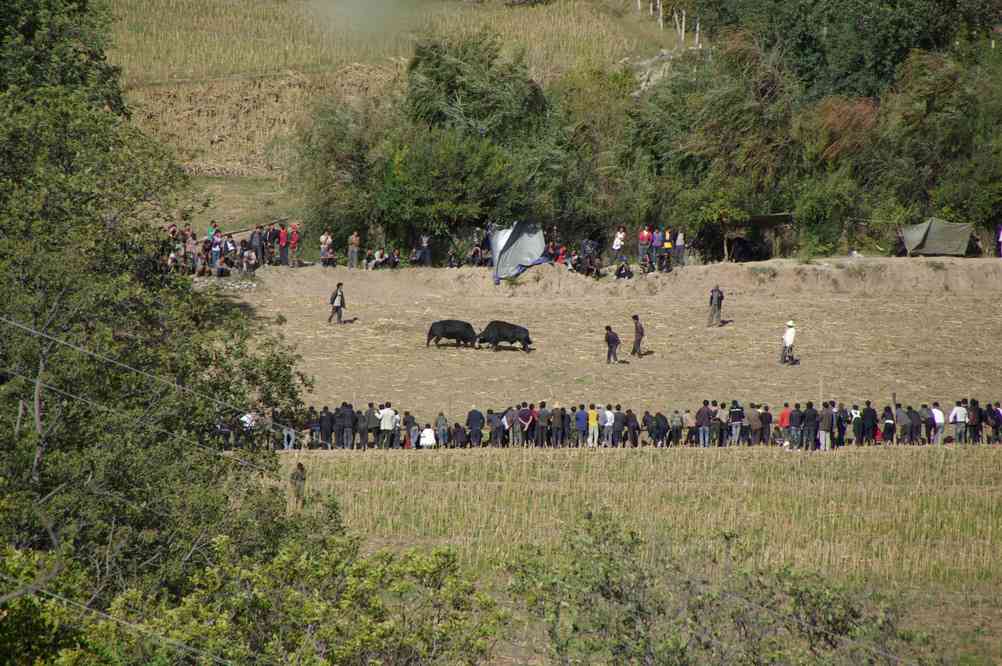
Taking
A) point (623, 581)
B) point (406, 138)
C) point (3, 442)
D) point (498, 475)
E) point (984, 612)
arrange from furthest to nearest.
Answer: point (406, 138) < point (498, 475) < point (984, 612) < point (3, 442) < point (623, 581)

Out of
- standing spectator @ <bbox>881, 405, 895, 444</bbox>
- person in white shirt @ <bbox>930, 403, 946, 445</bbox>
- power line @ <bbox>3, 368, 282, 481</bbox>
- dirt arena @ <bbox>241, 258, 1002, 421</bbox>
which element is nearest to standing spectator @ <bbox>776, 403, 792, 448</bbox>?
standing spectator @ <bbox>881, 405, 895, 444</bbox>

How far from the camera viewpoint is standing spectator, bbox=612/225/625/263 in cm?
5678

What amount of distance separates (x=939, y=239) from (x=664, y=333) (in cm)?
1420

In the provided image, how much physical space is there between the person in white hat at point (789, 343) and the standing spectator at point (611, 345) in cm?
475

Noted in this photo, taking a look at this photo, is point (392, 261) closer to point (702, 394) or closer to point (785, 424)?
point (702, 394)

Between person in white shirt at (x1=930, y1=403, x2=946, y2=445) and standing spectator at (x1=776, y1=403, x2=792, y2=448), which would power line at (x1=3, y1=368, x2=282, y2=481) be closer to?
standing spectator at (x1=776, y1=403, x2=792, y2=448)

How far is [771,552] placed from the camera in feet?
100

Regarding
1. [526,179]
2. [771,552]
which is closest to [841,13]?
[526,179]

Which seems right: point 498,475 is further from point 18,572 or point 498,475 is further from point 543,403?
point 18,572

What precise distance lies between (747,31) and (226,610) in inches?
2061

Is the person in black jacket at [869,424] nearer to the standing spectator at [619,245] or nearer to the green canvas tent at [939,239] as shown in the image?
the standing spectator at [619,245]

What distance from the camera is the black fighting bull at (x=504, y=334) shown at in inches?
1845

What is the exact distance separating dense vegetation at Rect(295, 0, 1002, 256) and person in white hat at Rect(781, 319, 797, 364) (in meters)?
12.8

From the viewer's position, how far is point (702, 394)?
1726 inches
